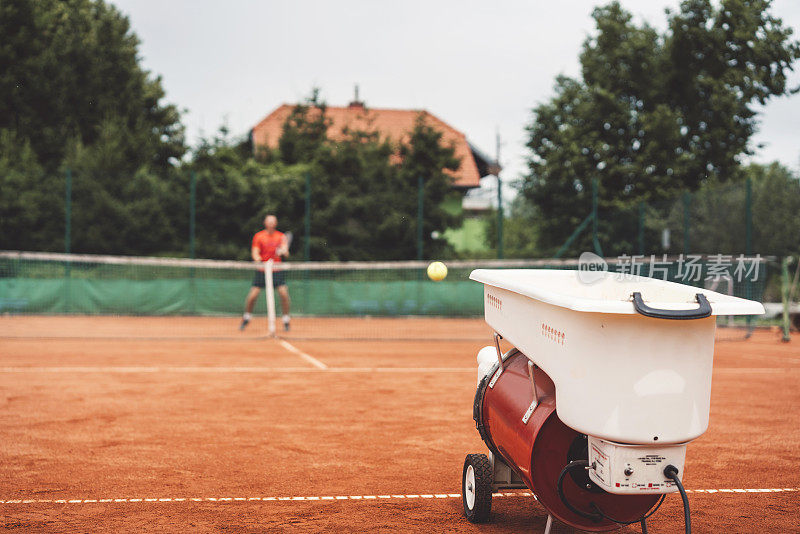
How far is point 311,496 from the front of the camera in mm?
4367

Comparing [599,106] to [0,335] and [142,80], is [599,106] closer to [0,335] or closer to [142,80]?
[142,80]

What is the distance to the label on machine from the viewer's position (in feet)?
9.92

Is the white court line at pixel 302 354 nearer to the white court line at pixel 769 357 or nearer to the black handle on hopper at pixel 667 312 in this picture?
the white court line at pixel 769 357

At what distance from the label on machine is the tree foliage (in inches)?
860

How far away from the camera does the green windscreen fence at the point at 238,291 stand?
16234 mm

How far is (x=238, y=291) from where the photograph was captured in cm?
1761

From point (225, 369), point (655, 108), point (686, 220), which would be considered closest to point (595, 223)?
point (686, 220)

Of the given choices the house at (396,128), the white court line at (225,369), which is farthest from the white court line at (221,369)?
the house at (396,128)

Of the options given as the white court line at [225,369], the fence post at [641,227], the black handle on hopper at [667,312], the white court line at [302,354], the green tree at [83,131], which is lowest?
the white court line at [302,354]

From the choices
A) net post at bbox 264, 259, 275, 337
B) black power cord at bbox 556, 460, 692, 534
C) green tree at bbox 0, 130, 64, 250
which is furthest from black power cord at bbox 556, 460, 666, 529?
green tree at bbox 0, 130, 64, 250

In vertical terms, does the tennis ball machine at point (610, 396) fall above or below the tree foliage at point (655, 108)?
below

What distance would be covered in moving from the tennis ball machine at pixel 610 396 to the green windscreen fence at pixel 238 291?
40.1ft

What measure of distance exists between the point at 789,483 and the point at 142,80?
83.4 ft

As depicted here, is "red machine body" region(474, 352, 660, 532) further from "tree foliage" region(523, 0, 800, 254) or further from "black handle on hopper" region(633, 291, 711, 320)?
"tree foliage" region(523, 0, 800, 254)
